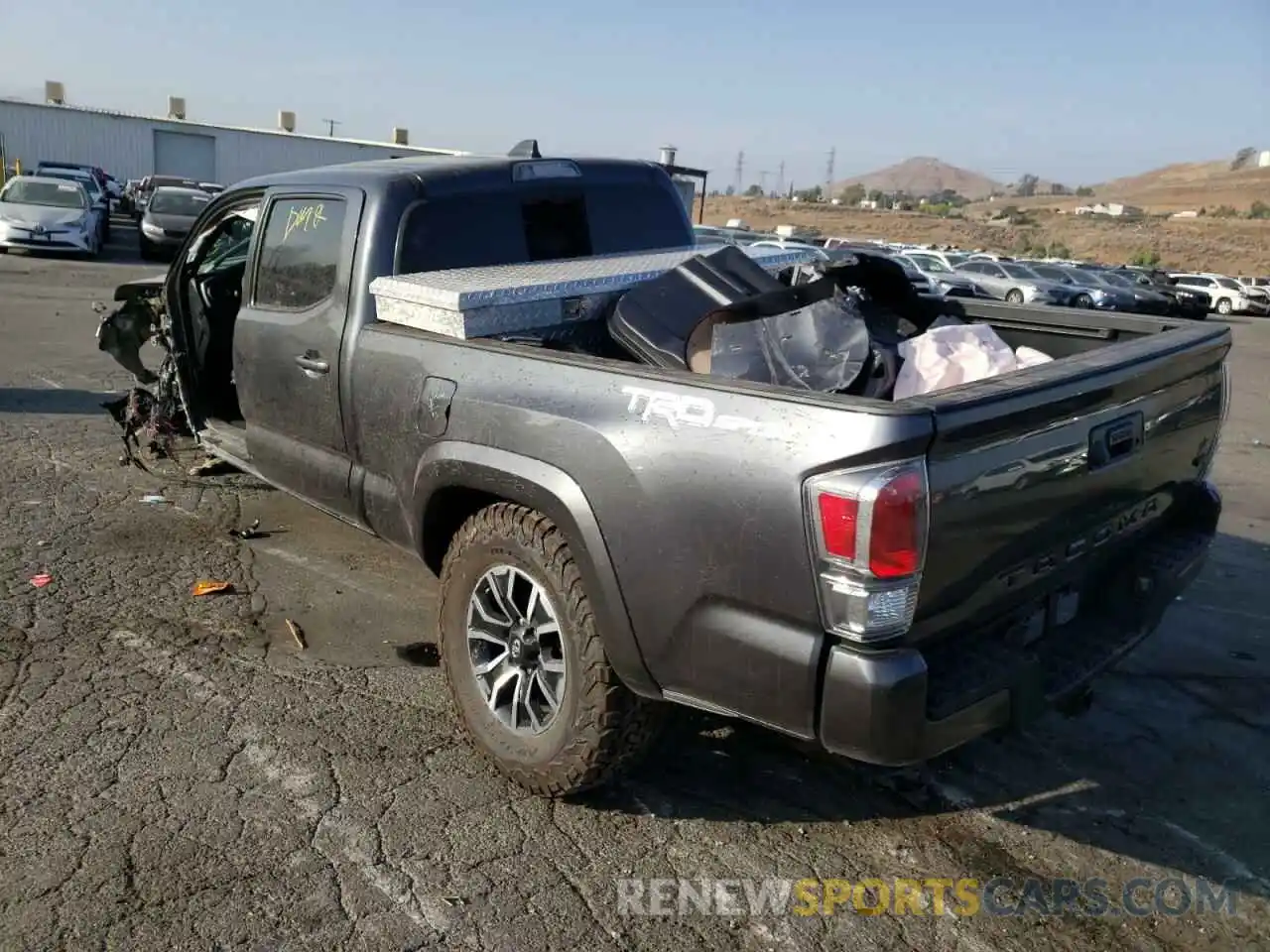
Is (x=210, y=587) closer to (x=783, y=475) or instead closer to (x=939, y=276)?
(x=783, y=475)

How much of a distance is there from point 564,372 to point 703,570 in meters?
0.76

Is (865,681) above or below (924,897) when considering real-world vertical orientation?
above

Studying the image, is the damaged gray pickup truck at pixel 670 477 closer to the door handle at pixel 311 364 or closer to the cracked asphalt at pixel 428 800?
the door handle at pixel 311 364

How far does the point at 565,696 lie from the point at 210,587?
2.63 meters

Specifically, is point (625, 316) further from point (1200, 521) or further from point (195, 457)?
point (195, 457)

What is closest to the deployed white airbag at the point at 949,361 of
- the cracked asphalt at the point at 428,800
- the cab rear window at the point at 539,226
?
the cracked asphalt at the point at 428,800

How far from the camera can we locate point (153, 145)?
48.8 m

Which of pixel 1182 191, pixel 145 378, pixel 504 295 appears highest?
pixel 1182 191

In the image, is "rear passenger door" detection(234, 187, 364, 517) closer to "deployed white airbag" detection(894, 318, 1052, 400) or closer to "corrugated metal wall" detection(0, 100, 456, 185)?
"deployed white airbag" detection(894, 318, 1052, 400)

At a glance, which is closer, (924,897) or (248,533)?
(924,897)

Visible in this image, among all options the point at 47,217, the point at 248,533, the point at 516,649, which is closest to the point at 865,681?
the point at 516,649

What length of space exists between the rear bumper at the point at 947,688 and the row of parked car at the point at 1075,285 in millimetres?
→ 22956

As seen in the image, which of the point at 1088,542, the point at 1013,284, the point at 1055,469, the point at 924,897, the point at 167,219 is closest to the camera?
the point at 1055,469

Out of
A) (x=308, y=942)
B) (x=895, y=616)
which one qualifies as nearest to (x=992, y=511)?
(x=895, y=616)
